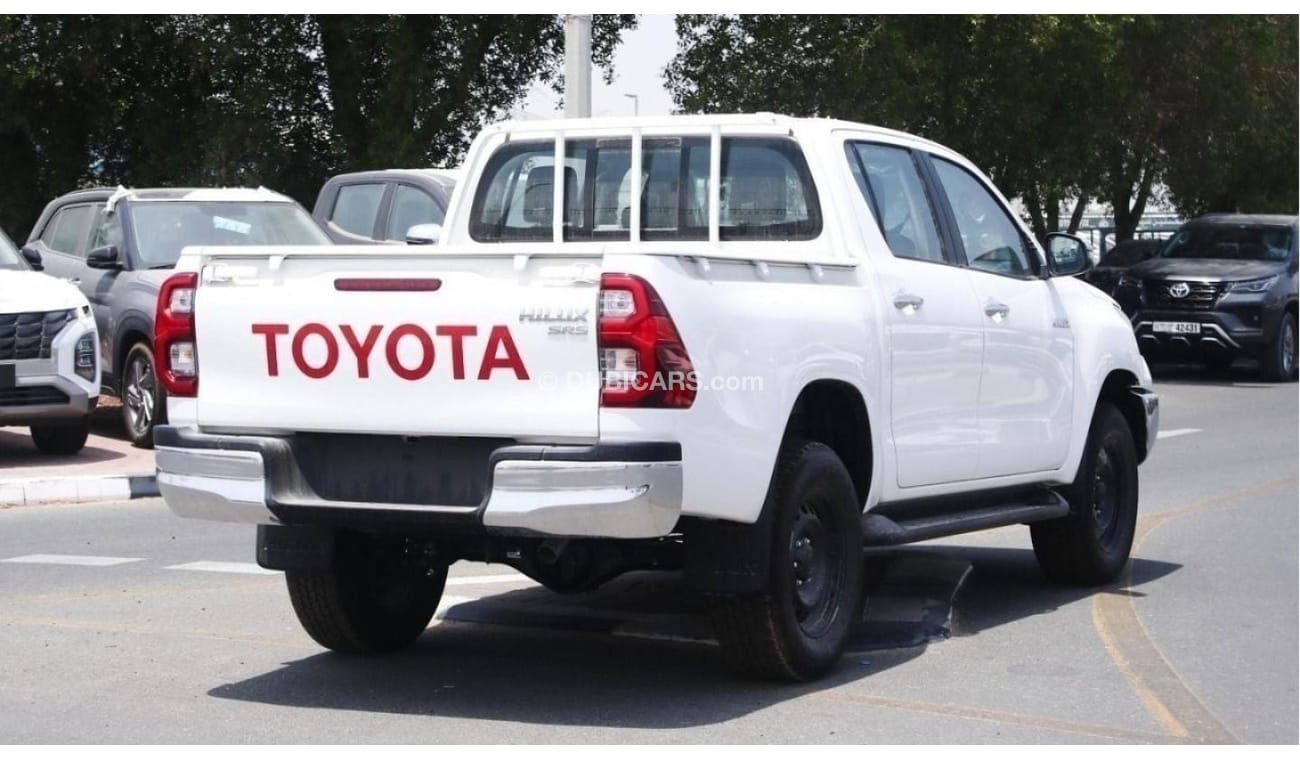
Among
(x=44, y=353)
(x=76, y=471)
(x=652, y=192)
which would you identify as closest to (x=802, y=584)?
(x=652, y=192)

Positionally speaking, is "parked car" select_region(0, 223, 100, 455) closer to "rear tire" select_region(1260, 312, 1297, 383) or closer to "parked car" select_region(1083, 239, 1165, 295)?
"parked car" select_region(1083, 239, 1165, 295)

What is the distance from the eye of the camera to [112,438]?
1596 cm

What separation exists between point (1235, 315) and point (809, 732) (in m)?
18.0

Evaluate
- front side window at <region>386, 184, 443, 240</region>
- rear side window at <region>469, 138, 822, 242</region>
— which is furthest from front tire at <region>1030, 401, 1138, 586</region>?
front side window at <region>386, 184, 443, 240</region>

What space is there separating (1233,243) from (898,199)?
17445mm

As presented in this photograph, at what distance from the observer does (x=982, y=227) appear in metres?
8.56

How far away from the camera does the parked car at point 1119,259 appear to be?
24.7m

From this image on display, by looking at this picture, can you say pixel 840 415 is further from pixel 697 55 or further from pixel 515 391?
pixel 697 55

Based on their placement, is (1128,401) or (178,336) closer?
(178,336)

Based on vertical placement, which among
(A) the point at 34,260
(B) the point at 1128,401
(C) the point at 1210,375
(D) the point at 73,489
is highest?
(A) the point at 34,260

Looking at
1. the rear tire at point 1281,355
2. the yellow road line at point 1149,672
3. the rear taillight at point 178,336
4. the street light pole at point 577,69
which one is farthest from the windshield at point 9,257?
the rear tire at point 1281,355

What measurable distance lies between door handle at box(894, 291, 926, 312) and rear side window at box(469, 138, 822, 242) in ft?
1.30

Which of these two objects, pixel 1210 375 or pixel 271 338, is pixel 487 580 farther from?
pixel 1210 375
